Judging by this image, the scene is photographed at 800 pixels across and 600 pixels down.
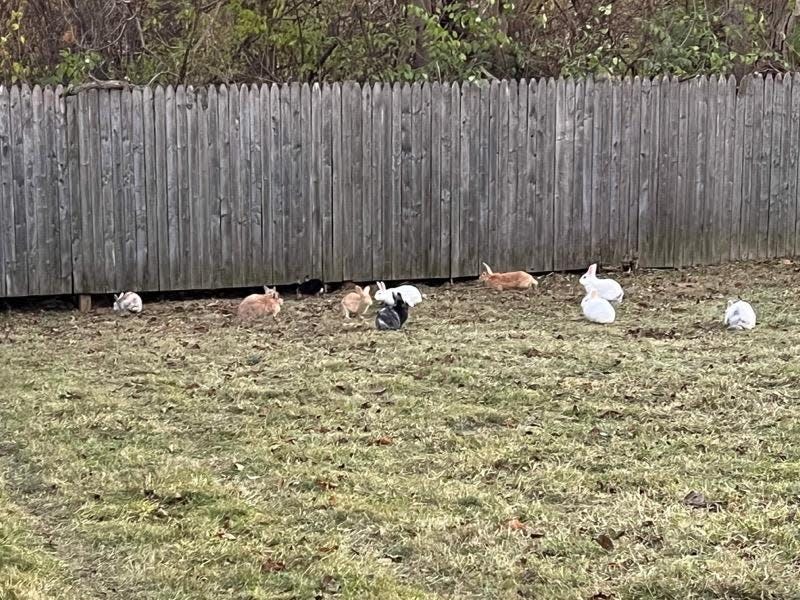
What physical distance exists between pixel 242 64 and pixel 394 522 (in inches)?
408

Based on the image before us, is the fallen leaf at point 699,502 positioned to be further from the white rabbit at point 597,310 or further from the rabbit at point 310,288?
the rabbit at point 310,288

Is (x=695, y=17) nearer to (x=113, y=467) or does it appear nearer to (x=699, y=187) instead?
(x=699, y=187)

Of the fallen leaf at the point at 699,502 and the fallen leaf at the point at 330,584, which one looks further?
the fallen leaf at the point at 699,502

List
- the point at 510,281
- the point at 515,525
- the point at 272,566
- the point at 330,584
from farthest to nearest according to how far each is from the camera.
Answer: the point at 510,281
the point at 515,525
the point at 272,566
the point at 330,584

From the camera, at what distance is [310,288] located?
1027cm

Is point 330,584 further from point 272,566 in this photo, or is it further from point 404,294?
point 404,294

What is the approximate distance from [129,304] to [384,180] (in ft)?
9.09

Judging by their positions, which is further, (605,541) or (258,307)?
(258,307)

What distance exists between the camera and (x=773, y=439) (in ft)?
17.6

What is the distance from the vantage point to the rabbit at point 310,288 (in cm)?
1025

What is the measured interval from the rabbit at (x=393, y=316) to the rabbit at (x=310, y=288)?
1.65 m

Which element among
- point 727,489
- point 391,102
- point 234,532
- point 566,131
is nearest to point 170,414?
point 234,532

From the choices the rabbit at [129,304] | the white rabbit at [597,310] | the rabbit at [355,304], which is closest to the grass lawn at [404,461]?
the white rabbit at [597,310]

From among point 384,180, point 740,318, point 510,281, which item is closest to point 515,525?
point 740,318
